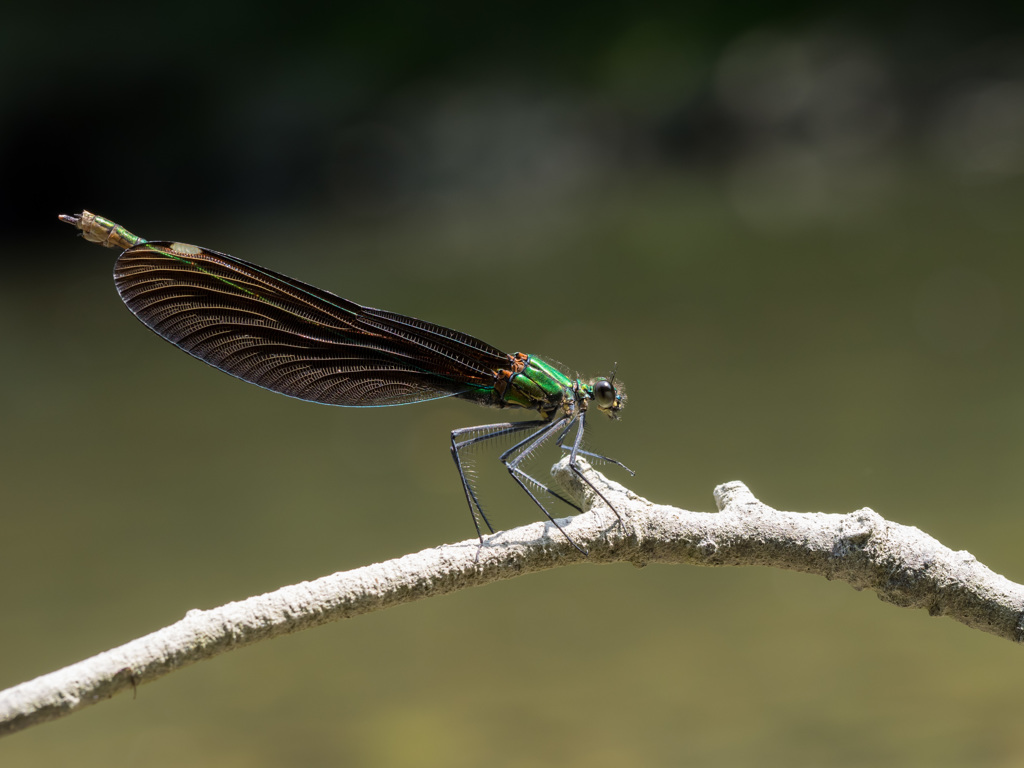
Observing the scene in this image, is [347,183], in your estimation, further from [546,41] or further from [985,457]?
[985,457]

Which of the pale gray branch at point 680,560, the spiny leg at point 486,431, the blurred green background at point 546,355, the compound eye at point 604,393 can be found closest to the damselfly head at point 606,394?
the compound eye at point 604,393

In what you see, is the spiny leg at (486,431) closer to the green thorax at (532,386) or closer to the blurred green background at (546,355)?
the green thorax at (532,386)

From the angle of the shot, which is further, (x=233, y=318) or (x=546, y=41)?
(x=546, y=41)

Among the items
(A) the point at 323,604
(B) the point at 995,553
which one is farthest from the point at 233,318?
(B) the point at 995,553

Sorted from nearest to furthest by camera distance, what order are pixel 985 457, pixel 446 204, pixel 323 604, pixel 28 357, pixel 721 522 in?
pixel 323 604 < pixel 721 522 < pixel 985 457 < pixel 28 357 < pixel 446 204

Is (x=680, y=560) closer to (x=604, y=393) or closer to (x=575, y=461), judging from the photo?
(x=575, y=461)

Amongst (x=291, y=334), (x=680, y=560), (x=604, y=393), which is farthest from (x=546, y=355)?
(x=680, y=560)

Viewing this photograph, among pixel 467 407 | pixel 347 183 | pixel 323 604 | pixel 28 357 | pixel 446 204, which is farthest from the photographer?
pixel 347 183

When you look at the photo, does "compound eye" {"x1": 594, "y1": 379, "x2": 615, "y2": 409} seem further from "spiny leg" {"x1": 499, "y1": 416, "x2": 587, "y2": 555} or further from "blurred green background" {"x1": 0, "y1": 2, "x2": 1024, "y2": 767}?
"blurred green background" {"x1": 0, "y1": 2, "x2": 1024, "y2": 767}

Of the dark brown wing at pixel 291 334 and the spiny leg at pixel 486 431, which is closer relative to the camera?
the dark brown wing at pixel 291 334
